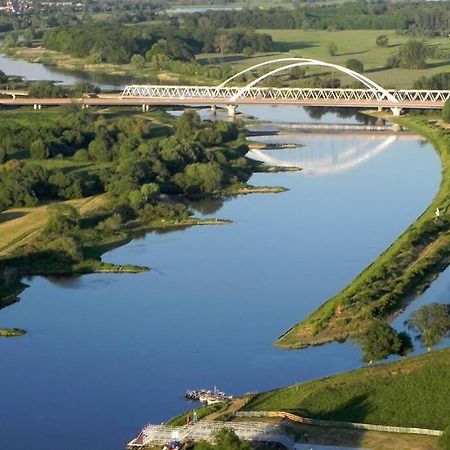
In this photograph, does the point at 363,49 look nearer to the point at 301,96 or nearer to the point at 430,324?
the point at 301,96

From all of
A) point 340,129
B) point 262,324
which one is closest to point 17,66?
point 340,129

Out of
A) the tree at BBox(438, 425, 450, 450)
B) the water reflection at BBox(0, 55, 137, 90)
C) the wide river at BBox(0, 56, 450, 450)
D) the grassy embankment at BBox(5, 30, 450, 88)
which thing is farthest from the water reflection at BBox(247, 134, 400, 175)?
the tree at BBox(438, 425, 450, 450)

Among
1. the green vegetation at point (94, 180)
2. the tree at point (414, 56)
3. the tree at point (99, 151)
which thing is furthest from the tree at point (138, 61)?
the tree at point (99, 151)

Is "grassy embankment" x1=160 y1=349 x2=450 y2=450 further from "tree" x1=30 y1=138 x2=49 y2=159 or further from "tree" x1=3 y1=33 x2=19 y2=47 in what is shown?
"tree" x1=3 y1=33 x2=19 y2=47

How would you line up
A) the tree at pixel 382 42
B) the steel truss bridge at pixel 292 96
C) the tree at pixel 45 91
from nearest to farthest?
the steel truss bridge at pixel 292 96 → the tree at pixel 45 91 → the tree at pixel 382 42

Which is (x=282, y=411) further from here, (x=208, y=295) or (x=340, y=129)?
(x=340, y=129)

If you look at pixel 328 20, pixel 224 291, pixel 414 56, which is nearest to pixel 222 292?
pixel 224 291

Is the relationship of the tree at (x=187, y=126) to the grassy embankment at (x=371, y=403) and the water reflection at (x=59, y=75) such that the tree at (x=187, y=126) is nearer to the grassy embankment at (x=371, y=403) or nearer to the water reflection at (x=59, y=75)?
the water reflection at (x=59, y=75)

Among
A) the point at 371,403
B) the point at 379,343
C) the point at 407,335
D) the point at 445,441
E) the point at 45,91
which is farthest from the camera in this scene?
the point at 45,91
